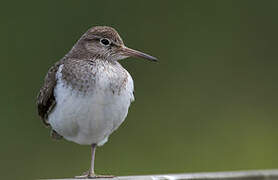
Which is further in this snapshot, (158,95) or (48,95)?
(158,95)

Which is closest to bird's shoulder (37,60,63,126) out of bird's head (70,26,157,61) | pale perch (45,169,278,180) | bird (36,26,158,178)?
bird (36,26,158,178)

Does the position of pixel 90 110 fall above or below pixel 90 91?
below

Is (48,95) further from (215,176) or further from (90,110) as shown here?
(215,176)

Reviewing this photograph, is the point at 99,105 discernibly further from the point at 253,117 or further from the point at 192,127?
the point at 253,117

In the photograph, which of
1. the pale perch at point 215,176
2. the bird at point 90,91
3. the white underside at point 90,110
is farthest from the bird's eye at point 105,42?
the pale perch at point 215,176

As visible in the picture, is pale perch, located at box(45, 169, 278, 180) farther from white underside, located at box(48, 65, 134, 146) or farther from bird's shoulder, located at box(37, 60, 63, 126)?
bird's shoulder, located at box(37, 60, 63, 126)

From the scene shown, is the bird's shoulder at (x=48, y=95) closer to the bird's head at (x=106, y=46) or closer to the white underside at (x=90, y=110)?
the white underside at (x=90, y=110)

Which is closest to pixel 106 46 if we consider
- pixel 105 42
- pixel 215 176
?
pixel 105 42
